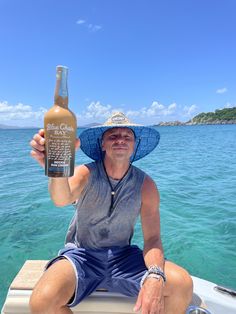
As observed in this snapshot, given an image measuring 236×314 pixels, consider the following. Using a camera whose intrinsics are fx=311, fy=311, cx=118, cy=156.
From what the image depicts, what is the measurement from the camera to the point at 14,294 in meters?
2.08

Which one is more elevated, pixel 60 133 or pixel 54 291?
pixel 60 133

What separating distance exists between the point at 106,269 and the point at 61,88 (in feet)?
4.14

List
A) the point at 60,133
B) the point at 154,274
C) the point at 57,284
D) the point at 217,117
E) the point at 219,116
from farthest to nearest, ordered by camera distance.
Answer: the point at 217,117
the point at 219,116
the point at 154,274
the point at 57,284
the point at 60,133

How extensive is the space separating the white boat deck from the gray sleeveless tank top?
36 centimetres

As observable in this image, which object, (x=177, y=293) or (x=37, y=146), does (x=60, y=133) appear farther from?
(x=177, y=293)

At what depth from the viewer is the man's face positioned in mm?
2244

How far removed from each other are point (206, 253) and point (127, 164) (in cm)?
300

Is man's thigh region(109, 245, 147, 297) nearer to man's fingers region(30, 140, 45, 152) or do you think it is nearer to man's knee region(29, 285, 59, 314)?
man's knee region(29, 285, 59, 314)

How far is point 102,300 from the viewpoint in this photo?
6.69ft

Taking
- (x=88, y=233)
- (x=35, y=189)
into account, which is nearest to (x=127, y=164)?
(x=88, y=233)

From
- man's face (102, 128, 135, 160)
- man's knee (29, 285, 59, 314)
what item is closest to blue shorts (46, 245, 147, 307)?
man's knee (29, 285, 59, 314)

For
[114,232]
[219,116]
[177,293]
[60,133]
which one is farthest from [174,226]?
[219,116]

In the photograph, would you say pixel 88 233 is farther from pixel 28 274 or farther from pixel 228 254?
pixel 228 254

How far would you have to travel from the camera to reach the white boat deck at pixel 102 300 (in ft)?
6.58
